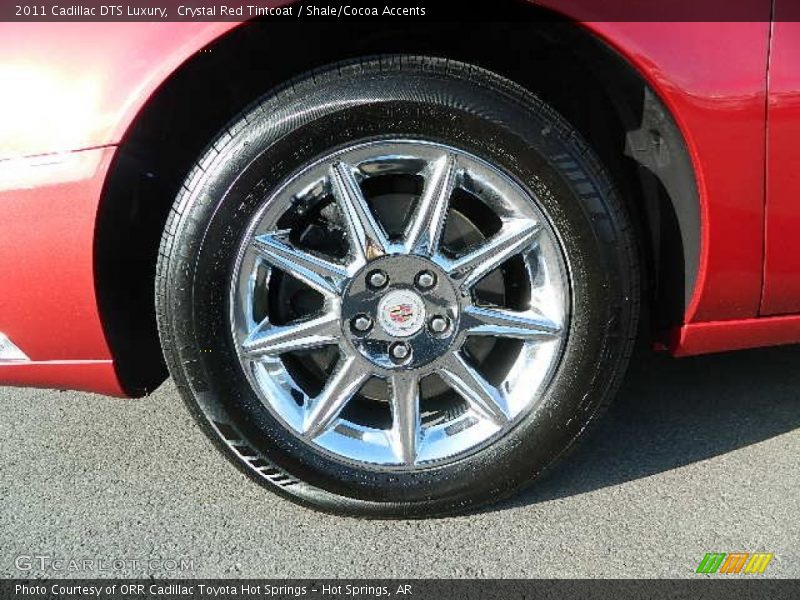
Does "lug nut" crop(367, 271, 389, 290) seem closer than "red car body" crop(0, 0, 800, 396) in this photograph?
No

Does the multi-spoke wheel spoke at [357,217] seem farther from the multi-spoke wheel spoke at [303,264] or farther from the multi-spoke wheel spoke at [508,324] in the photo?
the multi-spoke wheel spoke at [508,324]

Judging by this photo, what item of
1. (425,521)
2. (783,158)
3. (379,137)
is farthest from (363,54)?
(425,521)

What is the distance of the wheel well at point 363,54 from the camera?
172 centimetres

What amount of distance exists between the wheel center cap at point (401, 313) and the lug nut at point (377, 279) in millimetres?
27

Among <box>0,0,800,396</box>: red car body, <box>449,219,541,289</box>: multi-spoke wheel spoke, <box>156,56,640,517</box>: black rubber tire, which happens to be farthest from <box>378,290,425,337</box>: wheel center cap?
<box>0,0,800,396</box>: red car body

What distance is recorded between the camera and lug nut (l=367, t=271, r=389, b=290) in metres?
1.77

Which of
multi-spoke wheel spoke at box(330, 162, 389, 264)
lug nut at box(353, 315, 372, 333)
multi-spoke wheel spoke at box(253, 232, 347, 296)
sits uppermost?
multi-spoke wheel spoke at box(330, 162, 389, 264)

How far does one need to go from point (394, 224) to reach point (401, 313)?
0.22m

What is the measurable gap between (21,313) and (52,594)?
0.59 metres

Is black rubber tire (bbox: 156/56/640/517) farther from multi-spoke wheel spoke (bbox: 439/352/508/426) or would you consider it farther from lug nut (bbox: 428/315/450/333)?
lug nut (bbox: 428/315/450/333)

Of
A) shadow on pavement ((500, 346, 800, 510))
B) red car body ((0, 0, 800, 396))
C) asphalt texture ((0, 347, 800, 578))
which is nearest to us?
red car body ((0, 0, 800, 396))

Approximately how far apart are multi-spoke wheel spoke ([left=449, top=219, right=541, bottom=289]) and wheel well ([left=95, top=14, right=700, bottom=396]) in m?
0.28

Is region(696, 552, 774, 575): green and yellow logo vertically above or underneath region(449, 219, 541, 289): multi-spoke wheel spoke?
underneath

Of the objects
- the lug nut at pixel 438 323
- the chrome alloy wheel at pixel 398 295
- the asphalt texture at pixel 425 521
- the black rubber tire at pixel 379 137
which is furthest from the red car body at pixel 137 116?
the lug nut at pixel 438 323
